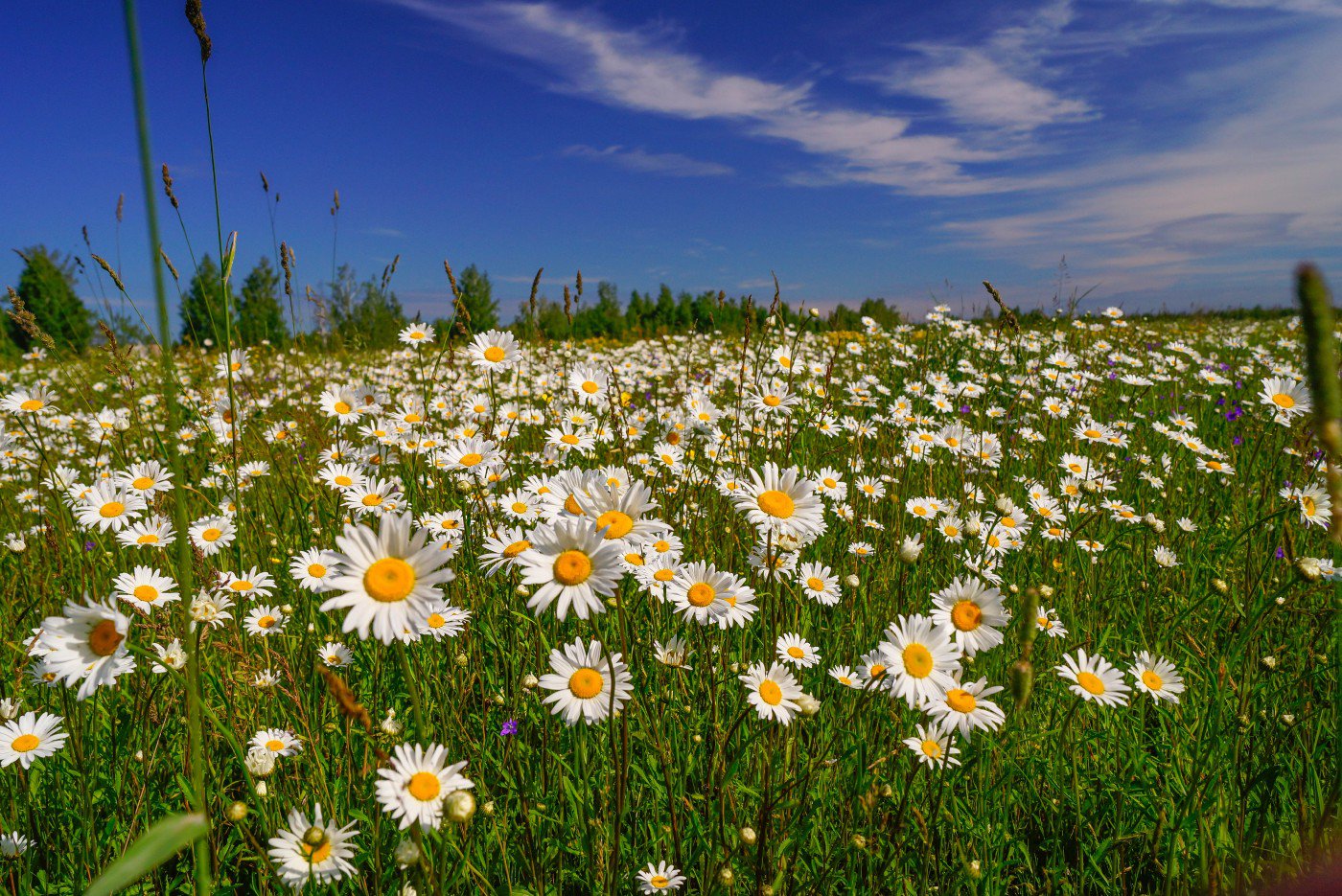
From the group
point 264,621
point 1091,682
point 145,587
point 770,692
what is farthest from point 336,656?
point 1091,682

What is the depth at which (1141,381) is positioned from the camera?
5.26 meters

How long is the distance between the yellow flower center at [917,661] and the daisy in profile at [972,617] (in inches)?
3.7

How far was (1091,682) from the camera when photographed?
1.73 metres

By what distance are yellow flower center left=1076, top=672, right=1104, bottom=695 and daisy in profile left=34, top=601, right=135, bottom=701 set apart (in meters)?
2.11

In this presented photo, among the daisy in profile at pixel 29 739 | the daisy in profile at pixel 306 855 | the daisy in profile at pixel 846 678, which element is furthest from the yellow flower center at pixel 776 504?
the daisy in profile at pixel 29 739

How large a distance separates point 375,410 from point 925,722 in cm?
278

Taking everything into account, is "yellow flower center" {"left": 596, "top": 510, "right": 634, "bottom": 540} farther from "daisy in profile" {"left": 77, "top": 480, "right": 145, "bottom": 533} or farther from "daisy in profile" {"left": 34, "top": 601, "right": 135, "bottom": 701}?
"daisy in profile" {"left": 77, "top": 480, "right": 145, "bottom": 533}

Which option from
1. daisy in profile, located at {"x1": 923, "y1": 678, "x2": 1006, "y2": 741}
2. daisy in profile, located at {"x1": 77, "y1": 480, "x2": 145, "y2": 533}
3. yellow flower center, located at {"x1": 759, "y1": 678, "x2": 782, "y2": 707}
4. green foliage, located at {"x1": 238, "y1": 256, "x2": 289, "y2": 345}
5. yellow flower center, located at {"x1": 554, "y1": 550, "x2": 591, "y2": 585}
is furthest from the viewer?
green foliage, located at {"x1": 238, "y1": 256, "x2": 289, "y2": 345}

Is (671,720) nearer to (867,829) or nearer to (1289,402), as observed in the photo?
(867,829)

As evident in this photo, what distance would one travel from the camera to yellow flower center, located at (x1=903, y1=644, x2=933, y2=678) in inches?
60.0

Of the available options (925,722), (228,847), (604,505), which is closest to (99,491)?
(228,847)

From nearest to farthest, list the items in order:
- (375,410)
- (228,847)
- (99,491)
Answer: (228,847)
(99,491)
(375,410)

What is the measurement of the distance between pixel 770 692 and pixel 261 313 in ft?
36.6

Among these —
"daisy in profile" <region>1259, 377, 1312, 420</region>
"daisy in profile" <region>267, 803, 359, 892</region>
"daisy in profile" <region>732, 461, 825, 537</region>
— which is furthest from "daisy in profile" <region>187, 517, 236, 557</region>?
"daisy in profile" <region>1259, 377, 1312, 420</region>
